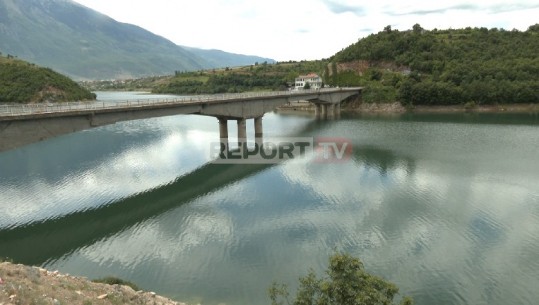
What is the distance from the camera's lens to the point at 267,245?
93.1 ft

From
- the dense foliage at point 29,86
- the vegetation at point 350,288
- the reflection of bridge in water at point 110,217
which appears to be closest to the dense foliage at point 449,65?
the reflection of bridge in water at point 110,217

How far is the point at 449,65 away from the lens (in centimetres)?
11588

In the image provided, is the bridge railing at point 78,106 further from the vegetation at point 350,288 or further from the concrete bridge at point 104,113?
the vegetation at point 350,288

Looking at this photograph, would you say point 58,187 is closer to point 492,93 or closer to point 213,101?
point 213,101

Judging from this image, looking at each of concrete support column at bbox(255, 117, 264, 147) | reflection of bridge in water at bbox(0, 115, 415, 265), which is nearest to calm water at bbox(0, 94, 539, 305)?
reflection of bridge in water at bbox(0, 115, 415, 265)

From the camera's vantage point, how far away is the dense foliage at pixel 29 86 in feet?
333

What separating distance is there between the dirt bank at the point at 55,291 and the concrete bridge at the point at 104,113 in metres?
24.1

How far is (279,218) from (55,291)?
66.0ft

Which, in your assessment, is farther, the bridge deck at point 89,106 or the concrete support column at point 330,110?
the concrete support column at point 330,110

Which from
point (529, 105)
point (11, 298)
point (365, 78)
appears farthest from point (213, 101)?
point (529, 105)

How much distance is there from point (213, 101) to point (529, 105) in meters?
87.7

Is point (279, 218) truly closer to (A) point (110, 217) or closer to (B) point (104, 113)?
(A) point (110, 217)

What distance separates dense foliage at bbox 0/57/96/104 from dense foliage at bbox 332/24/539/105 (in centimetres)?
8703

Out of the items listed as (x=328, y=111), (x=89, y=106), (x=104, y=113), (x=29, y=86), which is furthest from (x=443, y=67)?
(x=29, y=86)
